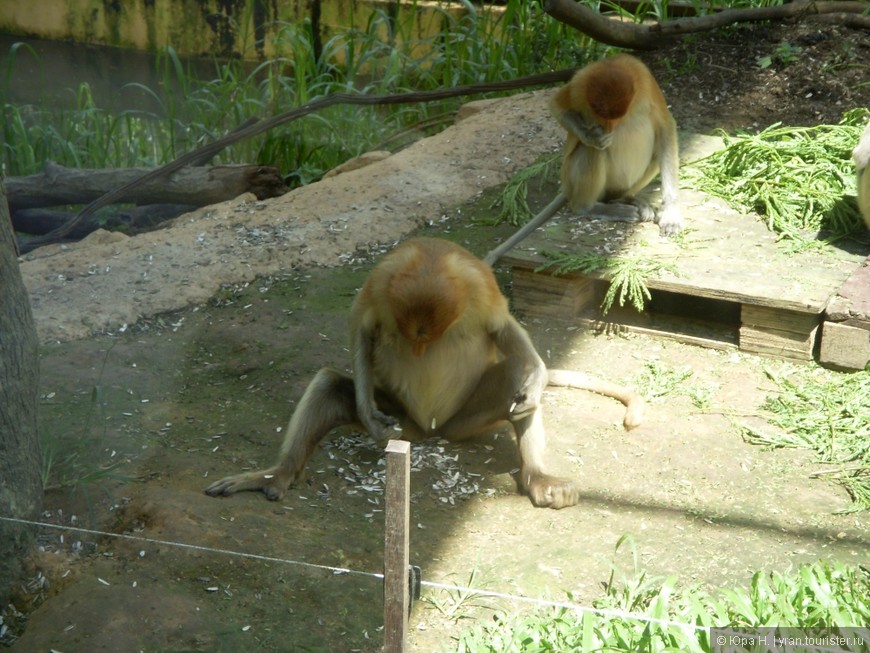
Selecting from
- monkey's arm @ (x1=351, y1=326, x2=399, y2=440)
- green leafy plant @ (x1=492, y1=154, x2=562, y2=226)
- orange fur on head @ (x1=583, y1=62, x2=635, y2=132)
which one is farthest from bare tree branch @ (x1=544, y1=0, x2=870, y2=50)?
monkey's arm @ (x1=351, y1=326, x2=399, y2=440)

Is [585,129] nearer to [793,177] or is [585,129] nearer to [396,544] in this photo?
[793,177]

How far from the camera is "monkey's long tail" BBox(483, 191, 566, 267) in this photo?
6438 mm

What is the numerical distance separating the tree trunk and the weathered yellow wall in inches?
314

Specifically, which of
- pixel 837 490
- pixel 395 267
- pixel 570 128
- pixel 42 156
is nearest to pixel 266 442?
pixel 395 267

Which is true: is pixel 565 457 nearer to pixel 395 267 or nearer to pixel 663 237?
pixel 395 267

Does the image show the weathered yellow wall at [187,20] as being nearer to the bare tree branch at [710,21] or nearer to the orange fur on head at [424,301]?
the bare tree branch at [710,21]

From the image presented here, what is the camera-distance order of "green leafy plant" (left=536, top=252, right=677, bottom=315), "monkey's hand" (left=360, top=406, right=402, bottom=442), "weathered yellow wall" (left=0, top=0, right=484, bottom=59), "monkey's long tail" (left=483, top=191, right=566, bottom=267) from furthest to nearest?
"weathered yellow wall" (left=0, top=0, right=484, bottom=59)
"monkey's long tail" (left=483, top=191, right=566, bottom=267)
"green leafy plant" (left=536, top=252, right=677, bottom=315)
"monkey's hand" (left=360, top=406, right=402, bottom=442)

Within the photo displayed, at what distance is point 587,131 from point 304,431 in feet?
10.4

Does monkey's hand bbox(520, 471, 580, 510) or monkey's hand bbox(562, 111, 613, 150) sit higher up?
monkey's hand bbox(562, 111, 613, 150)

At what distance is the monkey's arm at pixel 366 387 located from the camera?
15.3ft

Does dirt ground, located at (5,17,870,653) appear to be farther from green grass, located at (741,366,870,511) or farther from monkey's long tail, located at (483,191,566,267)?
monkey's long tail, located at (483,191,566,267)

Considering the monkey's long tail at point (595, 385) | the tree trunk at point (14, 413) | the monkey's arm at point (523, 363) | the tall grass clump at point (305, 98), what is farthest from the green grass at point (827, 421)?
the tall grass clump at point (305, 98)

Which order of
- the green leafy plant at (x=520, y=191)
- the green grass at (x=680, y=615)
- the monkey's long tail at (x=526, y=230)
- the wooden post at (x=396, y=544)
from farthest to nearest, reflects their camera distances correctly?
Result: the green leafy plant at (x=520, y=191), the monkey's long tail at (x=526, y=230), the green grass at (x=680, y=615), the wooden post at (x=396, y=544)

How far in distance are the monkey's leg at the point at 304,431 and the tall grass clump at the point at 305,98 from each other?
4758mm
